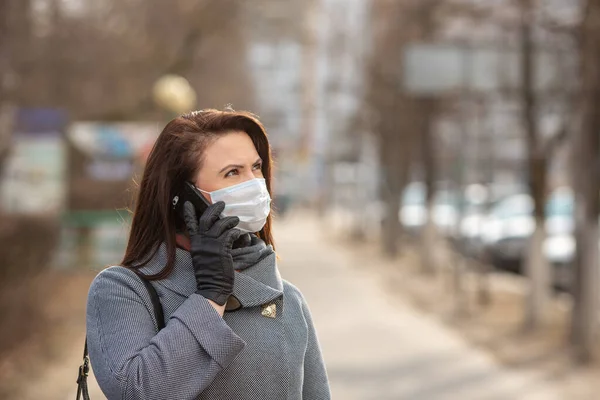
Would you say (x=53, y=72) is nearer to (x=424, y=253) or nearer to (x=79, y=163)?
(x=79, y=163)

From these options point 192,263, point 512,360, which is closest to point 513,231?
point 512,360

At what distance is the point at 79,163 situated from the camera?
2453cm

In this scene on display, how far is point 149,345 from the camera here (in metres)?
2.50

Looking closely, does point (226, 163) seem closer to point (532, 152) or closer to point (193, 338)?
point (193, 338)

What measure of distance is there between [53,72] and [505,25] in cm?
706

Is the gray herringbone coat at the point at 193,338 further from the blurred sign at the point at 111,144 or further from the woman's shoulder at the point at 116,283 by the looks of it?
the blurred sign at the point at 111,144

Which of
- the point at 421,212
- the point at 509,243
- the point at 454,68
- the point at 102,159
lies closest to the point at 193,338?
the point at 454,68

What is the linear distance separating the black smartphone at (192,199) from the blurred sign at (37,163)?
13804 mm

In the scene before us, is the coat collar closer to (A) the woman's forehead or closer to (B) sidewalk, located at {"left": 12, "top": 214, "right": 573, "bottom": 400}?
(A) the woman's forehead

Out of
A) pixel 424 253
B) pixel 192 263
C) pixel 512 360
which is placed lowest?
pixel 424 253

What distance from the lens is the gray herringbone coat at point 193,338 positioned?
8.13 feet

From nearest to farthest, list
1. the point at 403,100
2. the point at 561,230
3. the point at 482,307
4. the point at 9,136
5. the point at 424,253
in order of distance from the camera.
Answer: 1. the point at 9,136
2. the point at 482,307
3. the point at 561,230
4. the point at 424,253
5. the point at 403,100

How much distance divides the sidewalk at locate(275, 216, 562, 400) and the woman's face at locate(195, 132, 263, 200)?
6957 millimetres

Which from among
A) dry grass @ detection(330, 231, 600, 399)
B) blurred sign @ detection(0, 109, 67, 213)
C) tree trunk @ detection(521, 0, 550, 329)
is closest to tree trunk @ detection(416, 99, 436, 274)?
dry grass @ detection(330, 231, 600, 399)
